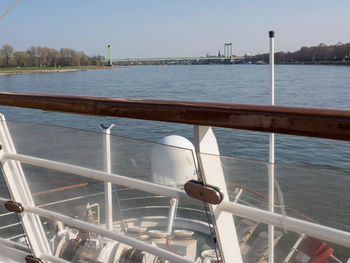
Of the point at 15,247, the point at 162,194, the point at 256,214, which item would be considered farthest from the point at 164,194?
the point at 15,247

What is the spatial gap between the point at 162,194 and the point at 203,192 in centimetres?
13

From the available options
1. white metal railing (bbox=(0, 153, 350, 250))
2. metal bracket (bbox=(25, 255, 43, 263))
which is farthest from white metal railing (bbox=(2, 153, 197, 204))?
metal bracket (bbox=(25, 255, 43, 263))

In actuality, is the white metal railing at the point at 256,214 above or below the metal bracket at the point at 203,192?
below

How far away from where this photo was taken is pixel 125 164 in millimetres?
989

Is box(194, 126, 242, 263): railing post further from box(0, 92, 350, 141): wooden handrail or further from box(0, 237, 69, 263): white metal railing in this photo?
box(0, 237, 69, 263): white metal railing

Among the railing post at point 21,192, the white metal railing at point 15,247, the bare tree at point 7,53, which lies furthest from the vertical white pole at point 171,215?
the bare tree at point 7,53

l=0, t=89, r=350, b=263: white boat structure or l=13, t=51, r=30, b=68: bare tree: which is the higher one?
l=13, t=51, r=30, b=68: bare tree

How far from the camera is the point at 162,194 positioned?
88 cm

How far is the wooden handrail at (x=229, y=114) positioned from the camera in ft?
2.11

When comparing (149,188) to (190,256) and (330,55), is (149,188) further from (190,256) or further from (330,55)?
(330,55)

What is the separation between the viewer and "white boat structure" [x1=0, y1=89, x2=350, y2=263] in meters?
0.68

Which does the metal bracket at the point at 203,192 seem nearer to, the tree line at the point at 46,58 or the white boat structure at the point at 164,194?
the white boat structure at the point at 164,194

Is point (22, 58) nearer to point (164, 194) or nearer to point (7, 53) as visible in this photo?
point (7, 53)

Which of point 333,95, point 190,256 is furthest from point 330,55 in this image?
point 190,256
